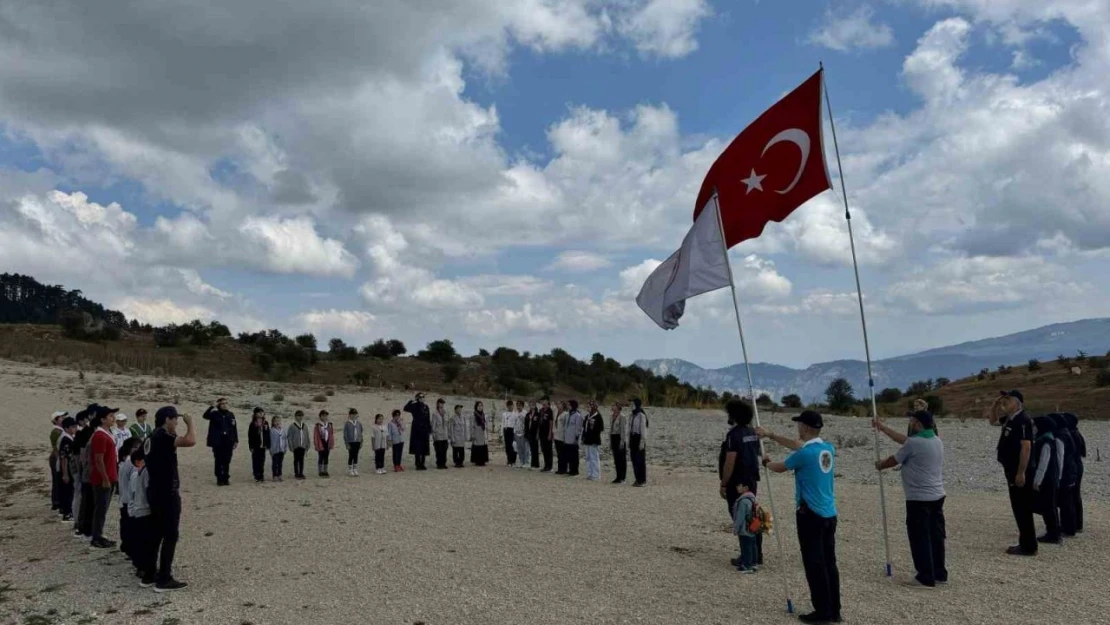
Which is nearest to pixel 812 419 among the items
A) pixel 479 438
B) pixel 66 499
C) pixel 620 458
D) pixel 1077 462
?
pixel 1077 462

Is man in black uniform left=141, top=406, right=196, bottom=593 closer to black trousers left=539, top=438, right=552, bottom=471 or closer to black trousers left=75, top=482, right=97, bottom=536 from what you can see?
black trousers left=75, top=482, right=97, bottom=536

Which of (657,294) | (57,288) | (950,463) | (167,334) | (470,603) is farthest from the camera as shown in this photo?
(57,288)

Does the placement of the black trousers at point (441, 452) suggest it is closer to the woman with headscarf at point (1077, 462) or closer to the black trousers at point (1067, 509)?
the black trousers at point (1067, 509)

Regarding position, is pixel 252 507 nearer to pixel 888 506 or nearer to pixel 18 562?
pixel 18 562

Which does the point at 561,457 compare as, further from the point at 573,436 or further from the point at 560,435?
the point at 573,436

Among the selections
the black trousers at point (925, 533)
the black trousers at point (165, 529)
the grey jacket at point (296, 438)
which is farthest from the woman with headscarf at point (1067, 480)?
the grey jacket at point (296, 438)

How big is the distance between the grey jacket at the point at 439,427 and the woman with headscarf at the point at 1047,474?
531 inches

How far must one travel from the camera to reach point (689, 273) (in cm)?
850

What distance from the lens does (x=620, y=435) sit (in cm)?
1609

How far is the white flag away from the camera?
327 inches

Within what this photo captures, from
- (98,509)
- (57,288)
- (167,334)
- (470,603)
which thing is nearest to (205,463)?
(98,509)

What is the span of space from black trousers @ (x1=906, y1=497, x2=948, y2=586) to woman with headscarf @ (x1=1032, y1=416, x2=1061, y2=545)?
200 cm

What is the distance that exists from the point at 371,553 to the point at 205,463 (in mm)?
13224

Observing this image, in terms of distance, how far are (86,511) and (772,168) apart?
10.2 meters
